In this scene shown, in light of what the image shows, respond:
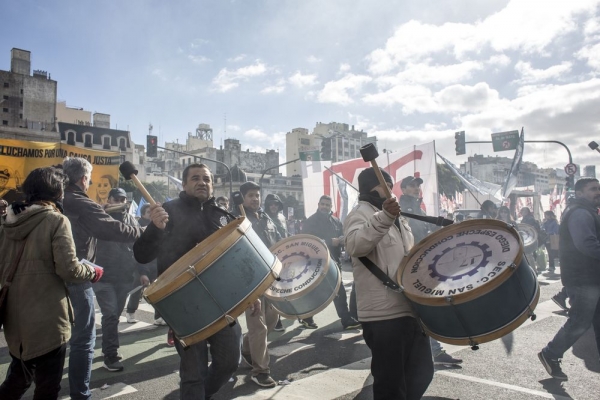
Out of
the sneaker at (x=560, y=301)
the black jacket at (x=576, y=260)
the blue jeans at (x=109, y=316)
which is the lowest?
the sneaker at (x=560, y=301)

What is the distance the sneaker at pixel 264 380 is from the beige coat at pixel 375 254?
190 cm

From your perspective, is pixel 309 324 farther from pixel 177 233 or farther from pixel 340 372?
pixel 177 233

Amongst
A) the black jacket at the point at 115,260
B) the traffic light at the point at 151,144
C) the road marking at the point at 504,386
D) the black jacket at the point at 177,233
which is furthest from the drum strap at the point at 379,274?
the traffic light at the point at 151,144

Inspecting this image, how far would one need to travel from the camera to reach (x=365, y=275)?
10.5 feet

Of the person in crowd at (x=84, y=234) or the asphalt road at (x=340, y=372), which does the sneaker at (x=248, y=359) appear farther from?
the person in crowd at (x=84, y=234)

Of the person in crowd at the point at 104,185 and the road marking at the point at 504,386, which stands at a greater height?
the person in crowd at the point at 104,185

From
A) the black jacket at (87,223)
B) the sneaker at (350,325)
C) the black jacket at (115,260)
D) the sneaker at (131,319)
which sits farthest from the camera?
the sneaker at (131,319)

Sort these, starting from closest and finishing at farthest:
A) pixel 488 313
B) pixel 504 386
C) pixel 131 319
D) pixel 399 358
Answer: pixel 488 313
pixel 399 358
pixel 504 386
pixel 131 319

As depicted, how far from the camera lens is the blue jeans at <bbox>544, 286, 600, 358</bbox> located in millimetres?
4762

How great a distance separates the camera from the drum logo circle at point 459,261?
2.96 metres

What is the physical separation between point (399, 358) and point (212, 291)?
1240mm

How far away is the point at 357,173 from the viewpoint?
47.7 ft

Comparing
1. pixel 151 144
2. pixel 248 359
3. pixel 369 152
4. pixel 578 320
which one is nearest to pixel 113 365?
pixel 248 359

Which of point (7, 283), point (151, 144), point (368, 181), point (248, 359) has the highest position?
point (151, 144)
